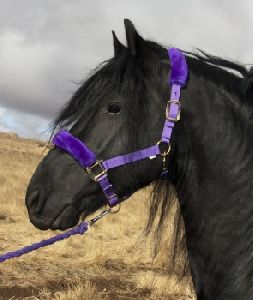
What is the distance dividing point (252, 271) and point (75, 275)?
6.29 m

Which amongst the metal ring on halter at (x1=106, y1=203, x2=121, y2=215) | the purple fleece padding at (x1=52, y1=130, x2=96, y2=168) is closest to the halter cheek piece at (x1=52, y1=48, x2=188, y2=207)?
the purple fleece padding at (x1=52, y1=130, x2=96, y2=168)

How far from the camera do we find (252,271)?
2891 millimetres

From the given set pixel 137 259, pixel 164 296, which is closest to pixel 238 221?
pixel 164 296

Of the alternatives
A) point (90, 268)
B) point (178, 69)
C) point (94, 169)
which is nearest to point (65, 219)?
point (94, 169)

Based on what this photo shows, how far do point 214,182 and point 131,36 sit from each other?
108 centimetres

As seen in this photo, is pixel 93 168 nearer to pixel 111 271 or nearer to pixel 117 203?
pixel 117 203

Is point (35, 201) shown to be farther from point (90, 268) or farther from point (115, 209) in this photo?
point (90, 268)

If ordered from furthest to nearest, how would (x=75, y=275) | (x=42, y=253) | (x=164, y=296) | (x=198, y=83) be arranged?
(x=42, y=253) → (x=75, y=275) → (x=164, y=296) → (x=198, y=83)

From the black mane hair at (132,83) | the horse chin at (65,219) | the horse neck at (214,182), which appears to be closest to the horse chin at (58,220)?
the horse chin at (65,219)

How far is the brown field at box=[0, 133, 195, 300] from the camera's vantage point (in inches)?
292

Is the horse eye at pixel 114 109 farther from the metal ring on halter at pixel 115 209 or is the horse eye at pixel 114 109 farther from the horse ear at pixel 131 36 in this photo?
the metal ring on halter at pixel 115 209

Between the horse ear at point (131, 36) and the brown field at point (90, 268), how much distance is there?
6.64 ft

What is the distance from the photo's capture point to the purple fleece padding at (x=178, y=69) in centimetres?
302

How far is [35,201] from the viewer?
302 centimetres
